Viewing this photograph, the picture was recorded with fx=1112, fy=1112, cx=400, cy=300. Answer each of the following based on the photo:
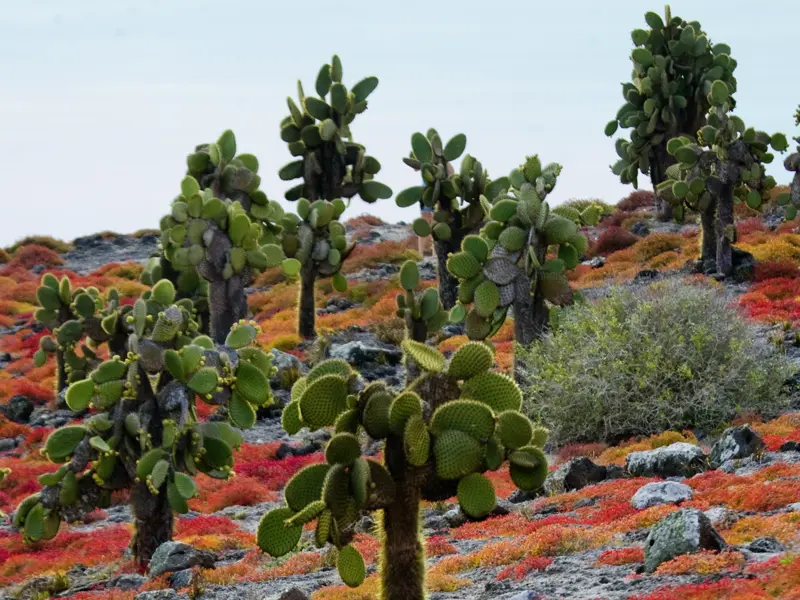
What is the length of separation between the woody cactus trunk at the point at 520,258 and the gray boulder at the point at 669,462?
18.0ft

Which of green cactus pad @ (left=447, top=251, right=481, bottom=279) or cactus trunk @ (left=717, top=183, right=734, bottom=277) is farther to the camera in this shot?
cactus trunk @ (left=717, top=183, right=734, bottom=277)

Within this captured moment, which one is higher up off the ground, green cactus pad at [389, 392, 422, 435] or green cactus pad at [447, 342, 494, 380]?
green cactus pad at [447, 342, 494, 380]

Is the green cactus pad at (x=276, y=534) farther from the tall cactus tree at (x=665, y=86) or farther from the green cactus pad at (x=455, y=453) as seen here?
the tall cactus tree at (x=665, y=86)

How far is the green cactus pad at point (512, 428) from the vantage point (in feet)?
29.0

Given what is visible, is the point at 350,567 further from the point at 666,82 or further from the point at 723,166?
the point at 666,82

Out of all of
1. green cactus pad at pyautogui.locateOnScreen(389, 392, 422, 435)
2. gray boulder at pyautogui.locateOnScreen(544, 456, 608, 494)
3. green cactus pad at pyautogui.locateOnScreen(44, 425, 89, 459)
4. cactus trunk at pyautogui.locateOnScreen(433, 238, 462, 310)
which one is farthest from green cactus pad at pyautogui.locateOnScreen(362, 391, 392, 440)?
cactus trunk at pyautogui.locateOnScreen(433, 238, 462, 310)

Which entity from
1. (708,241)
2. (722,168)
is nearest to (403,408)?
(722,168)

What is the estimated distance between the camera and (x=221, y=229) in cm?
2558

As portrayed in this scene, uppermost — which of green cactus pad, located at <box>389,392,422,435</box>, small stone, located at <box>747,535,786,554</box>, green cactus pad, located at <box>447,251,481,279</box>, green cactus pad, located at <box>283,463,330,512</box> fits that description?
green cactus pad, located at <box>447,251,481,279</box>

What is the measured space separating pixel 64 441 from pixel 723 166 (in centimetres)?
1935

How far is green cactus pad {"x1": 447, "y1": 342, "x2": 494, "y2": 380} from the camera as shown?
9.12m

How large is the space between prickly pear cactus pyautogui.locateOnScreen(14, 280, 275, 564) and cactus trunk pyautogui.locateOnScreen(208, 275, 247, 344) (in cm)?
1180

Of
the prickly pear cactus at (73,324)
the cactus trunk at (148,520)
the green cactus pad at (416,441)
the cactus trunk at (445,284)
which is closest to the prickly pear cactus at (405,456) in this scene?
the green cactus pad at (416,441)

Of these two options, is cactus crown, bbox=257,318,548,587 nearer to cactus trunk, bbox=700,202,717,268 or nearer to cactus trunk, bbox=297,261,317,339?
cactus trunk, bbox=297,261,317,339
